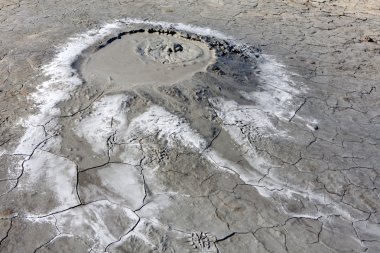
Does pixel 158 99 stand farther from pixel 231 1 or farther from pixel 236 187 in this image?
pixel 231 1

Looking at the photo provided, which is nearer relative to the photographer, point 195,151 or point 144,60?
point 195,151

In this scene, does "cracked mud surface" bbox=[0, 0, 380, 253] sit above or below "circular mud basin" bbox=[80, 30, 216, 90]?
below

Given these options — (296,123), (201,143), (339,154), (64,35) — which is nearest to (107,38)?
(64,35)

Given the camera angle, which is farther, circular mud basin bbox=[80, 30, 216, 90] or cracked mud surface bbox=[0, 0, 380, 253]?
circular mud basin bbox=[80, 30, 216, 90]

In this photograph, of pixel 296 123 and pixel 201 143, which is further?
pixel 296 123

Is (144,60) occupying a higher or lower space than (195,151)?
higher
